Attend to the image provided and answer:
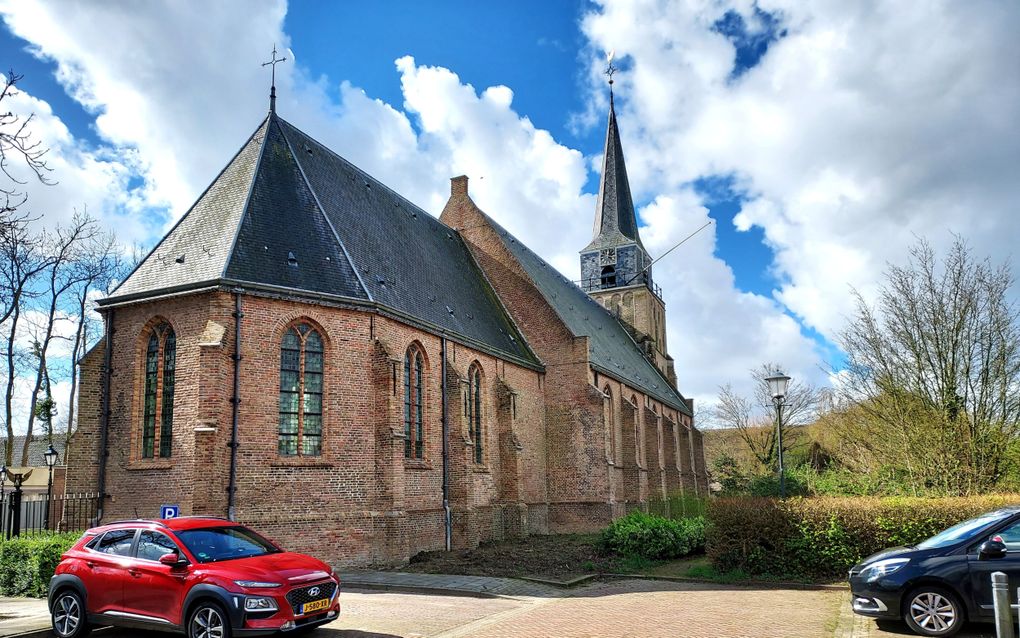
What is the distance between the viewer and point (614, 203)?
49.2 m

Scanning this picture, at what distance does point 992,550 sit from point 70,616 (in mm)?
11573

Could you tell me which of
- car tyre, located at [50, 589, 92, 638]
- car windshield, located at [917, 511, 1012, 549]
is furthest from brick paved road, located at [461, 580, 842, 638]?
car tyre, located at [50, 589, 92, 638]

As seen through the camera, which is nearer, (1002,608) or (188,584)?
(1002,608)

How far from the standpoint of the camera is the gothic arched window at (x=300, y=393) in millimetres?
18031

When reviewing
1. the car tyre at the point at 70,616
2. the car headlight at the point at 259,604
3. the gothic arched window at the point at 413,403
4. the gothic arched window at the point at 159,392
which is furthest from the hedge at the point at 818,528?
the gothic arched window at the point at 159,392

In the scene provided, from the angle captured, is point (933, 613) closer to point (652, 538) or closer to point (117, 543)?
point (652, 538)

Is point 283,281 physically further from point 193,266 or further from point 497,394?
point 497,394

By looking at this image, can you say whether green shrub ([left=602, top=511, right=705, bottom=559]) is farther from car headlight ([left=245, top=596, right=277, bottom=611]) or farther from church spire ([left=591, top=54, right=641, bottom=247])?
church spire ([left=591, top=54, right=641, bottom=247])

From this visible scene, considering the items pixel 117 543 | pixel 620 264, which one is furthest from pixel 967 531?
pixel 620 264

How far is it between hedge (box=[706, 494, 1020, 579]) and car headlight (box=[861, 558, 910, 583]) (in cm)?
453

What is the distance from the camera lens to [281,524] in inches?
672

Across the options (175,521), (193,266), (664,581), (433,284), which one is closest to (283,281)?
(193,266)

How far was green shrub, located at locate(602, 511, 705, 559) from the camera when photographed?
59.9 feet

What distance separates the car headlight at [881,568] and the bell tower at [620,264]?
3747cm
